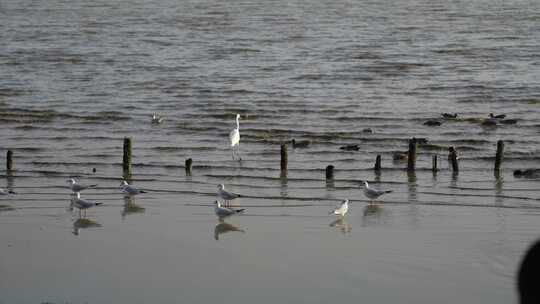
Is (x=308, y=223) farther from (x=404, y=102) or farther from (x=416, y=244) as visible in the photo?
(x=404, y=102)

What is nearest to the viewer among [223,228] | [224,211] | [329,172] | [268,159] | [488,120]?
[223,228]

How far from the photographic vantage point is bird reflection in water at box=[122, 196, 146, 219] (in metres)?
18.1

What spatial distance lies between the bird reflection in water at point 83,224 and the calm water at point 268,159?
17 mm

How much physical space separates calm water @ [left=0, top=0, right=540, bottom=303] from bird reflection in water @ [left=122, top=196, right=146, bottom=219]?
0.02 m

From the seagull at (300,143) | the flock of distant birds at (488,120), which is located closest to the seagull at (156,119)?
the seagull at (300,143)

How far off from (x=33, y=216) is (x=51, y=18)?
60.7 meters

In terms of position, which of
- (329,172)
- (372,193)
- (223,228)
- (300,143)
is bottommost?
(223,228)

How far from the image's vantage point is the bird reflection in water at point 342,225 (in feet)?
53.7

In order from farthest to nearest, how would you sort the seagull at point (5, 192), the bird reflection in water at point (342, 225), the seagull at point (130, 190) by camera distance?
the seagull at point (130, 190) → the seagull at point (5, 192) → the bird reflection in water at point (342, 225)

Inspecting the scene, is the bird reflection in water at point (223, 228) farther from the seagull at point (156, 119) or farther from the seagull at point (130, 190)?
the seagull at point (156, 119)

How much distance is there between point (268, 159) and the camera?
1025 inches

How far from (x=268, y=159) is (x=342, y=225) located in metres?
9.37

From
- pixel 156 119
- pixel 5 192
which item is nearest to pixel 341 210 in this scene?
pixel 5 192

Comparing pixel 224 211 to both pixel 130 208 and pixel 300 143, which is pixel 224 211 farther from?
pixel 300 143
